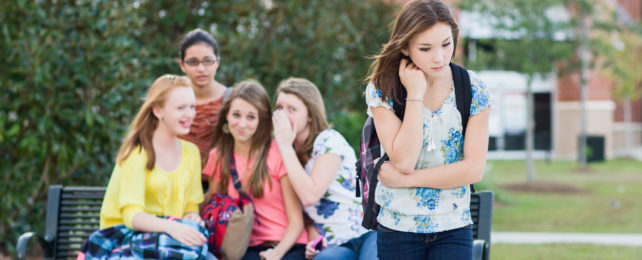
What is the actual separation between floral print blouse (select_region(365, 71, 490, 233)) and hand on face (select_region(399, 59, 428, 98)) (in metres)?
0.11

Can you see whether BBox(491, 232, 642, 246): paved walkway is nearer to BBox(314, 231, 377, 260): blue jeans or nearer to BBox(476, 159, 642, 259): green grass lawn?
BBox(476, 159, 642, 259): green grass lawn

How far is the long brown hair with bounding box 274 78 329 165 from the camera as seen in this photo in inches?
147

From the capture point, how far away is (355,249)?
3.54 m

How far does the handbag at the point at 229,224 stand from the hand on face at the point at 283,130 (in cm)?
36

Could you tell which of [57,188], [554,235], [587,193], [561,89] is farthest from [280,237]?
[561,89]

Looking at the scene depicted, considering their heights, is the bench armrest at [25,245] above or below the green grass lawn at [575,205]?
above

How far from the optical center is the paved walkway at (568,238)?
8.08 m

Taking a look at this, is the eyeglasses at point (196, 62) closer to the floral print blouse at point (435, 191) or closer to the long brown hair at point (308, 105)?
the long brown hair at point (308, 105)

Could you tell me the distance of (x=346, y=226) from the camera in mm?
3621

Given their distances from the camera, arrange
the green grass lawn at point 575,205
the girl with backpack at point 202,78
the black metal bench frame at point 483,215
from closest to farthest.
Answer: the black metal bench frame at point 483,215, the girl with backpack at point 202,78, the green grass lawn at point 575,205

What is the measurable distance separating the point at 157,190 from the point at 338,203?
3.11ft

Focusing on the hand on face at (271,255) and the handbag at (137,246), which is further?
the hand on face at (271,255)

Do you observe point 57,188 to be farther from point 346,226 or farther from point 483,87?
point 483,87

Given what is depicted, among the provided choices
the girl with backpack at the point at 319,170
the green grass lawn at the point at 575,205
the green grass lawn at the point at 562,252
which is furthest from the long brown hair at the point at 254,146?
the green grass lawn at the point at 575,205
